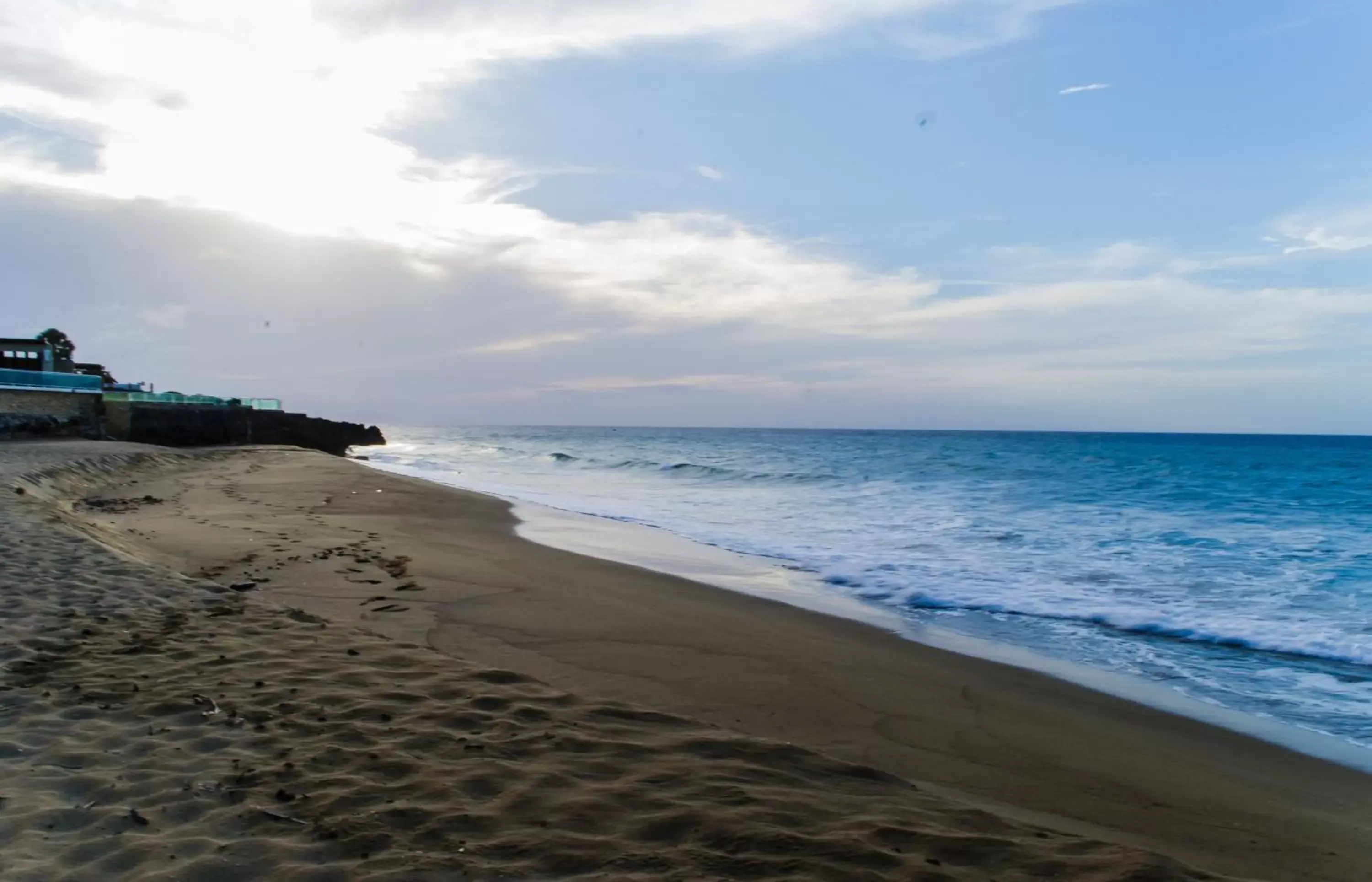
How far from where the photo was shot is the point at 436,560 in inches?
410

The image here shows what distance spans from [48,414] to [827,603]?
31634 mm

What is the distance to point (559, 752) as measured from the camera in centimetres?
401

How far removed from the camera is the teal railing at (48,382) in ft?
93.4

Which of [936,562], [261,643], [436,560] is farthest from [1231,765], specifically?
[436,560]

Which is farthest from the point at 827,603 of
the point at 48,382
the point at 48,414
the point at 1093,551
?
the point at 48,382

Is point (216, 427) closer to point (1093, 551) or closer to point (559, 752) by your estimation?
point (1093, 551)

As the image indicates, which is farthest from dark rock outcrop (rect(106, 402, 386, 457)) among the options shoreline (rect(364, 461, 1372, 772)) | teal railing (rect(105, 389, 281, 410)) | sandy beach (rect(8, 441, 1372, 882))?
sandy beach (rect(8, 441, 1372, 882))

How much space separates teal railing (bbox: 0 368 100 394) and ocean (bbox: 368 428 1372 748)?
12.1 m

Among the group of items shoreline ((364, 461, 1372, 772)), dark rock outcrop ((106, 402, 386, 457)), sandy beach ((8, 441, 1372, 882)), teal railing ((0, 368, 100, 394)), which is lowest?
shoreline ((364, 461, 1372, 772))

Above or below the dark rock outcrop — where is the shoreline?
below

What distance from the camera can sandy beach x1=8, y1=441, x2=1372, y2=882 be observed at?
10.1 ft

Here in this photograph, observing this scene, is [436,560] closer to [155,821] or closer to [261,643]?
[261,643]

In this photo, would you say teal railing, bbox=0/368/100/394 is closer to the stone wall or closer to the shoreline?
the stone wall

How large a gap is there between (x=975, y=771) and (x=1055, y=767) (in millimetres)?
583
